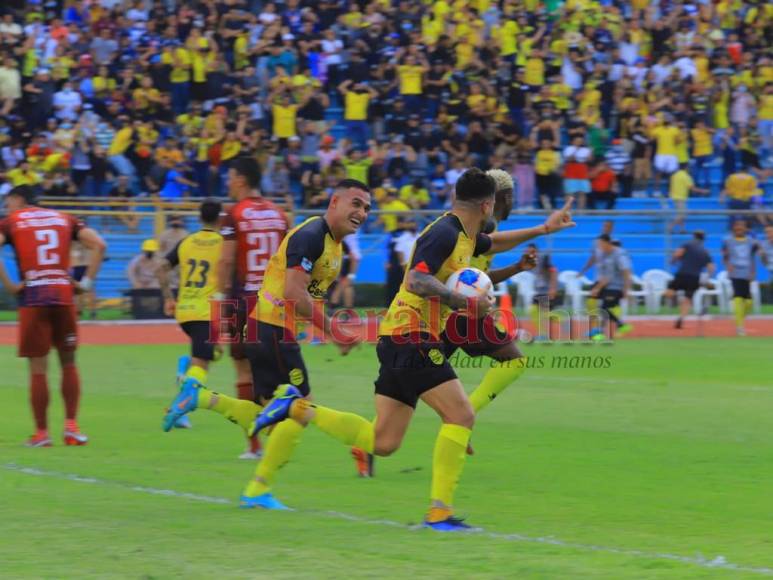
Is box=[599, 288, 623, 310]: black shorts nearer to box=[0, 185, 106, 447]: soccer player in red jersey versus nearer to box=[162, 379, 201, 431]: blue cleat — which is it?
box=[0, 185, 106, 447]: soccer player in red jersey

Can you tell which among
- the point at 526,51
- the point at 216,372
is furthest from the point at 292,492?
the point at 526,51

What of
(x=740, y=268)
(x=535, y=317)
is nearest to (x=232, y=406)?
(x=535, y=317)

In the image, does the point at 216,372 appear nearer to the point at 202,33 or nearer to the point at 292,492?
the point at 292,492

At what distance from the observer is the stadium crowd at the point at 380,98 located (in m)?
30.2

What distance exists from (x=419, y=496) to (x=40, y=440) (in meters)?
4.02

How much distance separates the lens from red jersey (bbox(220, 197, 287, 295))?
10.9 metres

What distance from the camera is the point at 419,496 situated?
31.0 ft

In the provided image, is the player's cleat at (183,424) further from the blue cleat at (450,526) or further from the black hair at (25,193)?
the blue cleat at (450,526)

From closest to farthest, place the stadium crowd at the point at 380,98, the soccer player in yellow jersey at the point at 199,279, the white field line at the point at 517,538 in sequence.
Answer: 1. the white field line at the point at 517,538
2. the soccer player in yellow jersey at the point at 199,279
3. the stadium crowd at the point at 380,98

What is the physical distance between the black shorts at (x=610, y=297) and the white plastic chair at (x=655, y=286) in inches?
149

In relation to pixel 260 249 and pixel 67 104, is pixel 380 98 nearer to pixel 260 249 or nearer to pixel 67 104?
pixel 67 104

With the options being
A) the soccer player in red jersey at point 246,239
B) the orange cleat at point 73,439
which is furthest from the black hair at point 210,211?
the orange cleat at point 73,439

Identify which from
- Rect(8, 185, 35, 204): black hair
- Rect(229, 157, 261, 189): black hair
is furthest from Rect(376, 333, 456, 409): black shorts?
Rect(8, 185, 35, 204): black hair

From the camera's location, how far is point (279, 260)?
9594 mm
